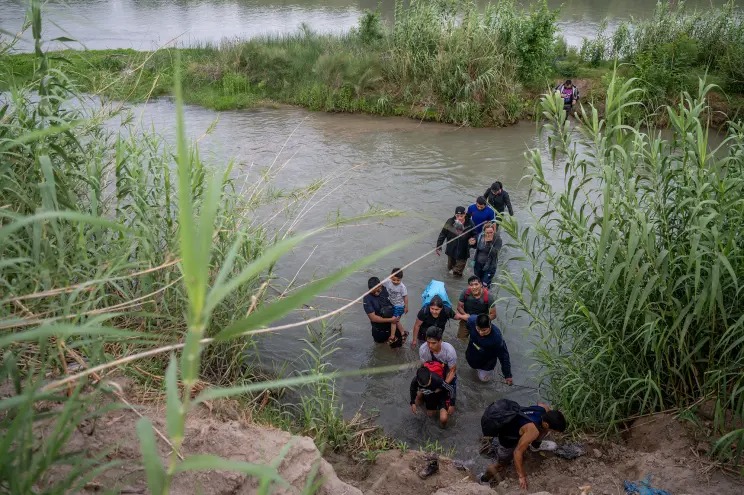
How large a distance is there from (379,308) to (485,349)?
4.41 ft

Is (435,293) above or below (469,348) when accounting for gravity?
above

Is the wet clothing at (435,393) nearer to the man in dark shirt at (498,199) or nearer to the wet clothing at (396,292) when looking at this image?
the wet clothing at (396,292)

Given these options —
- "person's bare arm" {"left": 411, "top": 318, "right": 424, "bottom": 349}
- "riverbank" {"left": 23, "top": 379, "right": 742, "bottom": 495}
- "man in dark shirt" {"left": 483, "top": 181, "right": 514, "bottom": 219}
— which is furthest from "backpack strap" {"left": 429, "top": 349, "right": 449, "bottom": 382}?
"man in dark shirt" {"left": 483, "top": 181, "right": 514, "bottom": 219}

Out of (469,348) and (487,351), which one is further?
(469,348)

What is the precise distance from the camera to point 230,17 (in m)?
26.4

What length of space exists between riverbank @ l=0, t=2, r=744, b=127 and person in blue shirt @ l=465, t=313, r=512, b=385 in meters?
9.60

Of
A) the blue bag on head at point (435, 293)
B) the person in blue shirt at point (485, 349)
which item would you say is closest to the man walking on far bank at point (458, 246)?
the blue bag on head at point (435, 293)

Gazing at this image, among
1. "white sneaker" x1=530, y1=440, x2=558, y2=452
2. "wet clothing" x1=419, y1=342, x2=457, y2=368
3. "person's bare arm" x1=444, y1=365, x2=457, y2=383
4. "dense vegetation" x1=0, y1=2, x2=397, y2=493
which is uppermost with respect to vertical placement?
"dense vegetation" x1=0, y1=2, x2=397, y2=493

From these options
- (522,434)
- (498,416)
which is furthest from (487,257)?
(522,434)

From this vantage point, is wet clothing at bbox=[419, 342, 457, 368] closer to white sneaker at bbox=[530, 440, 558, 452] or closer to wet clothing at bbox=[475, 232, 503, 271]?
white sneaker at bbox=[530, 440, 558, 452]

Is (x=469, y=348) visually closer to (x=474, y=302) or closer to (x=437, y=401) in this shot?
(x=474, y=302)

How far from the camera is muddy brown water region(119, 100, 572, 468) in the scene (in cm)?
657

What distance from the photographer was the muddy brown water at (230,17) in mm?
22094

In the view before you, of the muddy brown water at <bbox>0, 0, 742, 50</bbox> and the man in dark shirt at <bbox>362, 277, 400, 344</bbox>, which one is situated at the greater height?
the muddy brown water at <bbox>0, 0, 742, 50</bbox>
